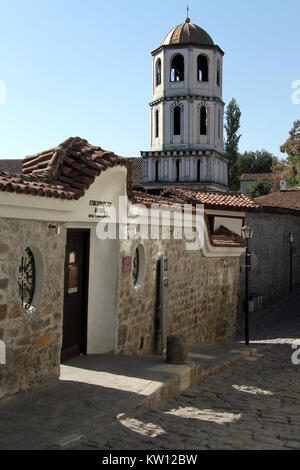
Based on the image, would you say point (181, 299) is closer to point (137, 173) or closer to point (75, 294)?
point (75, 294)

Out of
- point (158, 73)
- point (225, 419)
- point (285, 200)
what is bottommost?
point (225, 419)

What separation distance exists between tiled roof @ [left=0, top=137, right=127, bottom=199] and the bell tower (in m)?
43.1

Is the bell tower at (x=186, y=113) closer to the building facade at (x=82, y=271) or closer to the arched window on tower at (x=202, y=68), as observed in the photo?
the arched window on tower at (x=202, y=68)


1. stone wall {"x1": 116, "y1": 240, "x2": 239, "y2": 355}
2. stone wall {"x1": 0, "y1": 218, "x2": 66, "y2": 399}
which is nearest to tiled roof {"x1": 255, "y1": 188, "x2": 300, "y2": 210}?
stone wall {"x1": 116, "y1": 240, "x2": 239, "y2": 355}

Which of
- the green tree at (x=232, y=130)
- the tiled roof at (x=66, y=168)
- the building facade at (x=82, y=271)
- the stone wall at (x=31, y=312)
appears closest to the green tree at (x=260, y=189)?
the green tree at (x=232, y=130)

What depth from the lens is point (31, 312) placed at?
20.7 feet

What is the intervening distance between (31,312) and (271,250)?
21.7m

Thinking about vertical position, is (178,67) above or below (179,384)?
above

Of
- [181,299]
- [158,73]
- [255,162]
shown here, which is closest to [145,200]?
[181,299]

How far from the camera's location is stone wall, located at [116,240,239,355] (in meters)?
9.14

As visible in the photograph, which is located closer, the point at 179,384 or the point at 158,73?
the point at 179,384

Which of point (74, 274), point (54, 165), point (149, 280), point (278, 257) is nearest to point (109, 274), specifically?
point (74, 274)

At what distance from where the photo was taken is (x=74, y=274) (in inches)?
323

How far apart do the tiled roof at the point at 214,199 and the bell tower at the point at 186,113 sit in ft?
108
